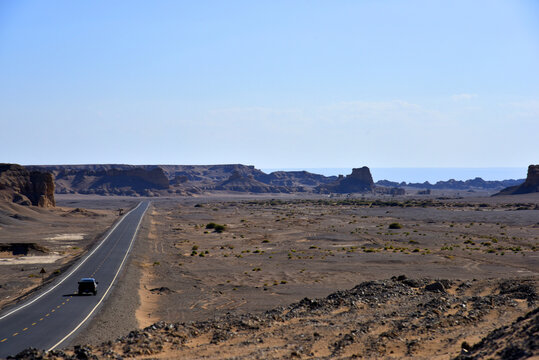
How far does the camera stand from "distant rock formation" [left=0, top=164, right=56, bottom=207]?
393 ft

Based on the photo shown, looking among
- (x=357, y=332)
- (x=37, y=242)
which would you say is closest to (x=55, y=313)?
(x=357, y=332)

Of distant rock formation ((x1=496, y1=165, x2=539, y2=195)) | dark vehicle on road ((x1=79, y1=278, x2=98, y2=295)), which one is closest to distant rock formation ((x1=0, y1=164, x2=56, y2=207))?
dark vehicle on road ((x1=79, y1=278, x2=98, y2=295))

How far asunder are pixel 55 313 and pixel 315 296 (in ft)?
49.8

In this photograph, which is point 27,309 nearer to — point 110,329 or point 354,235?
point 110,329

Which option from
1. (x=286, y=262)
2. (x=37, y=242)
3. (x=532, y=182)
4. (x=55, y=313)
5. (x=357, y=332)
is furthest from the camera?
(x=532, y=182)

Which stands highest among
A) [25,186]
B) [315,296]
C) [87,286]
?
[25,186]

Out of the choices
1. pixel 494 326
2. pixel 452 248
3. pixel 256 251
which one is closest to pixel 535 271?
pixel 452 248

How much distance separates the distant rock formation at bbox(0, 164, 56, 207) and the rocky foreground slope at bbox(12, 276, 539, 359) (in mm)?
107970

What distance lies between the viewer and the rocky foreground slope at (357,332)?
58.9 ft

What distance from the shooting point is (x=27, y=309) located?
27.8 m

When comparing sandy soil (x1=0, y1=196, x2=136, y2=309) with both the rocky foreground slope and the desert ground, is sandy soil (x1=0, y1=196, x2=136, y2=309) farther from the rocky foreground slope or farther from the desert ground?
the rocky foreground slope

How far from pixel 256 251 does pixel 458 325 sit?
1484 inches

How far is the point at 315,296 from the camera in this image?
33.8 meters

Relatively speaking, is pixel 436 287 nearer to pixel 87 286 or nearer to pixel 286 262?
pixel 286 262
